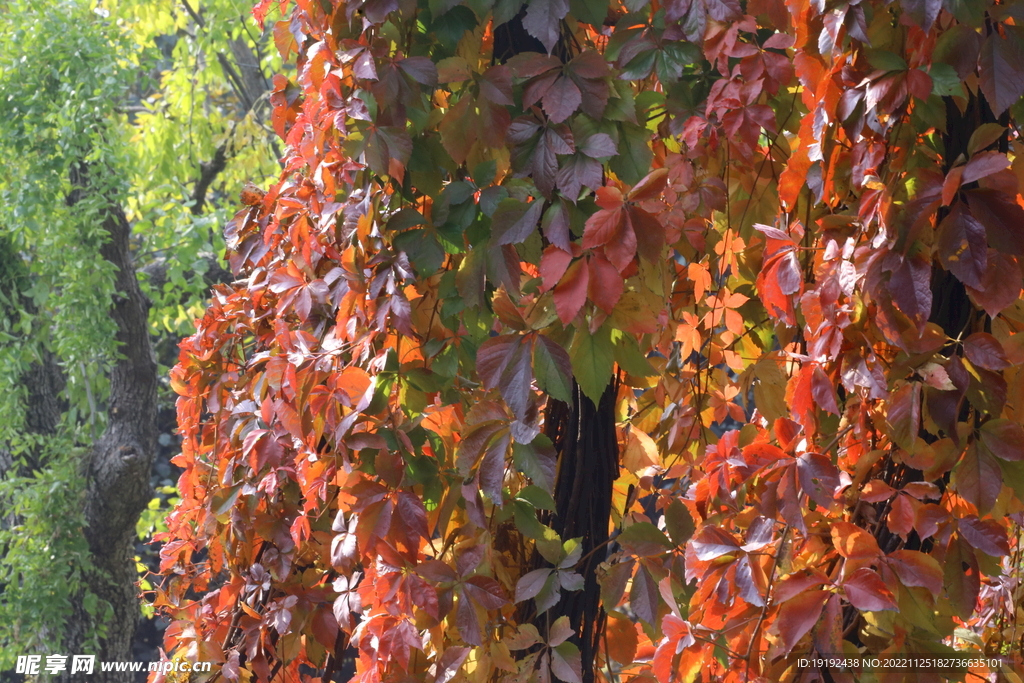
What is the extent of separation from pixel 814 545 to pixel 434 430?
0.50 m

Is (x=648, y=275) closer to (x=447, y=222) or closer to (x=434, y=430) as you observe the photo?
(x=447, y=222)

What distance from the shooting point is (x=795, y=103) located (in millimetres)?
1081

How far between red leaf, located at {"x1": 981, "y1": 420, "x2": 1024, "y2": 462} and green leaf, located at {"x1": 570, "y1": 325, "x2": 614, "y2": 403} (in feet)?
1.17

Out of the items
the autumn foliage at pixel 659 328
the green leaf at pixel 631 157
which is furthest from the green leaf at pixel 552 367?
the green leaf at pixel 631 157

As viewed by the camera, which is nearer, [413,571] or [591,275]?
[591,275]

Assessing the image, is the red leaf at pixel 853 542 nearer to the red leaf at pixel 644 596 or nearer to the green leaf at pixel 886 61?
the red leaf at pixel 644 596

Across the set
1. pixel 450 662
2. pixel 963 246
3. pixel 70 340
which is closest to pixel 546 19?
pixel 963 246

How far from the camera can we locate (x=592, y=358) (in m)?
0.90

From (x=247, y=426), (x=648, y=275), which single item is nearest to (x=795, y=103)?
(x=648, y=275)

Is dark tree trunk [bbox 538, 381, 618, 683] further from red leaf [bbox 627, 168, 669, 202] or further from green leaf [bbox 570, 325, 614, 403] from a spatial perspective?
red leaf [bbox 627, 168, 669, 202]

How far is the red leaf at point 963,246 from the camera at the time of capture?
727 millimetres

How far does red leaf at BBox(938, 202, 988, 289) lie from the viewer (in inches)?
28.6

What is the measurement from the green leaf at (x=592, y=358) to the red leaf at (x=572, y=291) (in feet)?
0.19

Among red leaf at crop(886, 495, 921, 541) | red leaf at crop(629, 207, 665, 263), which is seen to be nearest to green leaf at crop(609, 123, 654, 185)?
red leaf at crop(629, 207, 665, 263)
